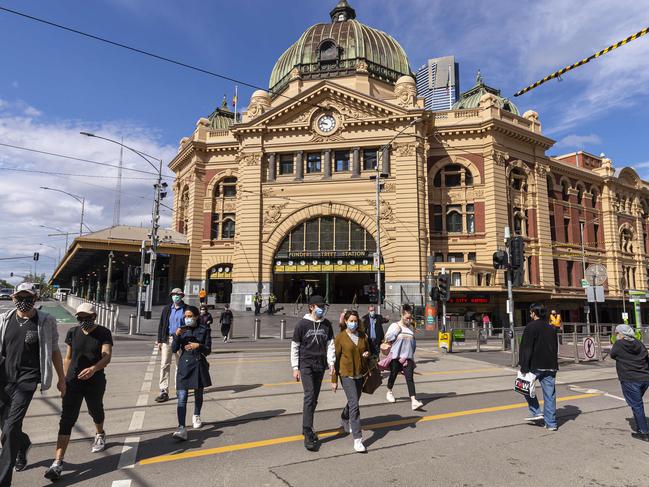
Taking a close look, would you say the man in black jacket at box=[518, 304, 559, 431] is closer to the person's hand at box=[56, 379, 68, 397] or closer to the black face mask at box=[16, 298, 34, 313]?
the person's hand at box=[56, 379, 68, 397]

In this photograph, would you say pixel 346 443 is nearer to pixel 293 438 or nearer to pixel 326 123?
pixel 293 438

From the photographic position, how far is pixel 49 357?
15.9 feet

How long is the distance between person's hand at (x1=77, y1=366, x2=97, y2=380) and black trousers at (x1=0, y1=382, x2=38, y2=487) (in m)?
0.52

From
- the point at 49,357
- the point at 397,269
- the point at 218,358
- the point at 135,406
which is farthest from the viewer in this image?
the point at 397,269

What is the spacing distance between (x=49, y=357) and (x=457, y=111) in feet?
137

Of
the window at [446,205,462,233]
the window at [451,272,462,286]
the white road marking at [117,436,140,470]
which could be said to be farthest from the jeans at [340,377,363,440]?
the window at [446,205,462,233]

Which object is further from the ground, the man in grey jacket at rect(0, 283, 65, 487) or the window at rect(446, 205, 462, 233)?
the window at rect(446, 205, 462, 233)

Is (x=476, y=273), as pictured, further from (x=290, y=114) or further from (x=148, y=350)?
(x=148, y=350)

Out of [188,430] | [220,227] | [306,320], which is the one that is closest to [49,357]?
[188,430]

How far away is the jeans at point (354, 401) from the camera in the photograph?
18.6 ft

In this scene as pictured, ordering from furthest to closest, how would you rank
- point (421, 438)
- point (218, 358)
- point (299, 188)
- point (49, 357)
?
1. point (299, 188)
2. point (218, 358)
3. point (421, 438)
4. point (49, 357)

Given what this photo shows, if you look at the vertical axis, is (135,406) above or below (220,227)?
below

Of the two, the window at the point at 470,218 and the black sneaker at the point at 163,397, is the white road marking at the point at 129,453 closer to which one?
the black sneaker at the point at 163,397

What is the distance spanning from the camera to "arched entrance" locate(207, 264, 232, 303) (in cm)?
4381
